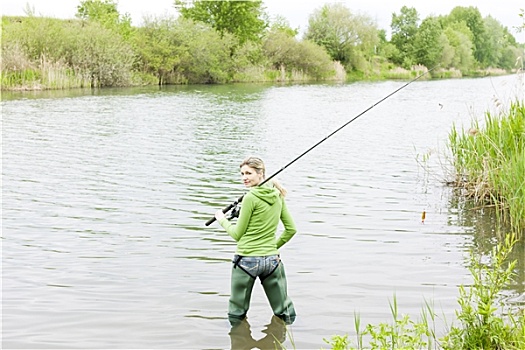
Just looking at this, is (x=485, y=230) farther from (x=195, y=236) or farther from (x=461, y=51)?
(x=461, y=51)

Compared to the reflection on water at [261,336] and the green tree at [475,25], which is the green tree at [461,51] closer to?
the green tree at [475,25]

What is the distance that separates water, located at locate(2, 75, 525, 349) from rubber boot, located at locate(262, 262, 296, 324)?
129 millimetres

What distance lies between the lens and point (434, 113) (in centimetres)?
2373

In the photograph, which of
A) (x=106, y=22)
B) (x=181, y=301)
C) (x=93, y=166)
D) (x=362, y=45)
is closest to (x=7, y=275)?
(x=181, y=301)

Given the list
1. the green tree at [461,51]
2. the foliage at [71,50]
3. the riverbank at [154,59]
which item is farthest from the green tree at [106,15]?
the green tree at [461,51]

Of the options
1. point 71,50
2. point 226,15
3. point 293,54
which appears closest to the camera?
point 71,50

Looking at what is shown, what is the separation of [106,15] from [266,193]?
45.5 meters

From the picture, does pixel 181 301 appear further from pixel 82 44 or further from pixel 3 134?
pixel 82 44

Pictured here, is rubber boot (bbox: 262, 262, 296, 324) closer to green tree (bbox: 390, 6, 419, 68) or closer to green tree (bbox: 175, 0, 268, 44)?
green tree (bbox: 175, 0, 268, 44)

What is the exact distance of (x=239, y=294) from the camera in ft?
17.2

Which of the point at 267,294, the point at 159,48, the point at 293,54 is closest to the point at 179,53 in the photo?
the point at 159,48

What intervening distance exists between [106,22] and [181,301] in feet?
133

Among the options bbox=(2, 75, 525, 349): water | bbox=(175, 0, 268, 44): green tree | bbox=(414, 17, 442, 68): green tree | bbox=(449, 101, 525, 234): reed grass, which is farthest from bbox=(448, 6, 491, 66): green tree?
bbox=(449, 101, 525, 234): reed grass

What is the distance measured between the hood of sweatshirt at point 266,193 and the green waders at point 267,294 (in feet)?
1.58
